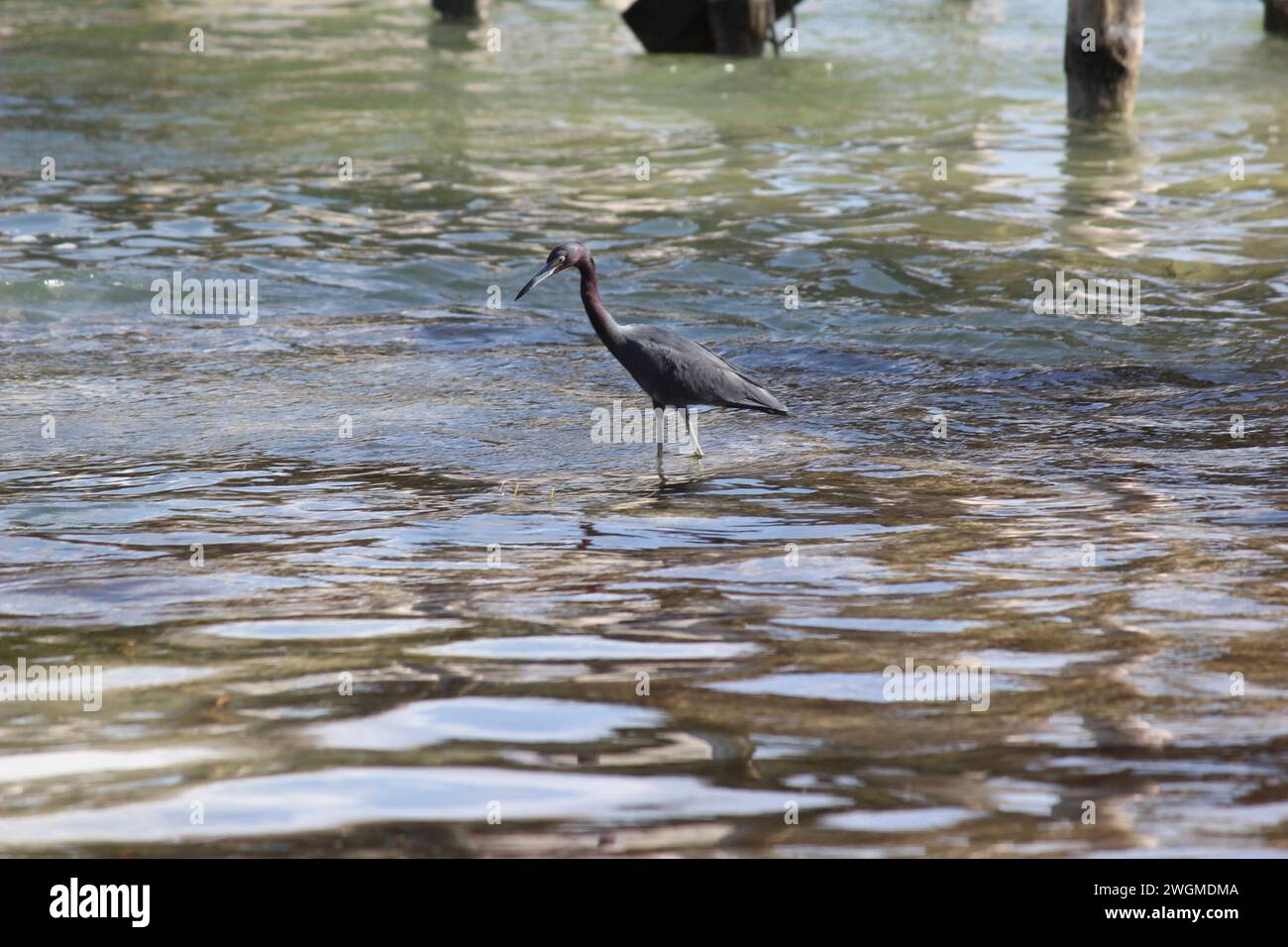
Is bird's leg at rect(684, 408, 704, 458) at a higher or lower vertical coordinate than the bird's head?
lower

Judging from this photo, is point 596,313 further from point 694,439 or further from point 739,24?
point 739,24

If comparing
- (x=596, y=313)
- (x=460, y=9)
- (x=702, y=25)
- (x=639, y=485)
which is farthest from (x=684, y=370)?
(x=460, y=9)

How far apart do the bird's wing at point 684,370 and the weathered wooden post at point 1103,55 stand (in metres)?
9.09

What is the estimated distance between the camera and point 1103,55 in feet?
52.2

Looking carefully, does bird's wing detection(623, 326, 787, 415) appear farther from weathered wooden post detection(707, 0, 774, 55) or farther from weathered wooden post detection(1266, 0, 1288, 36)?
weathered wooden post detection(1266, 0, 1288, 36)

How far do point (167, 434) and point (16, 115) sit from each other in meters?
10.8

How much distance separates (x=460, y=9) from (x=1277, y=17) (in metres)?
11.8

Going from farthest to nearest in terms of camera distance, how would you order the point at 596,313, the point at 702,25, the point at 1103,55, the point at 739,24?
the point at 702,25 → the point at 739,24 → the point at 1103,55 → the point at 596,313

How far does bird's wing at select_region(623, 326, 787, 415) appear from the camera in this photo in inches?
311

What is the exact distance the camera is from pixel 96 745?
4.37m

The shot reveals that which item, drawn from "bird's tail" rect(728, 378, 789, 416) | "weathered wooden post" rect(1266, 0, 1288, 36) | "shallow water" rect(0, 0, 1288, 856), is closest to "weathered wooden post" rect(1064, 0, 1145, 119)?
"shallow water" rect(0, 0, 1288, 856)

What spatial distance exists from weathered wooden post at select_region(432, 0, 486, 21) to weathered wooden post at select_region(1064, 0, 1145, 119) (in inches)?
456
